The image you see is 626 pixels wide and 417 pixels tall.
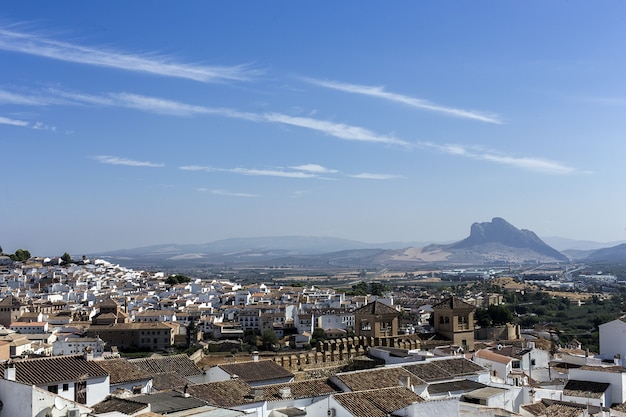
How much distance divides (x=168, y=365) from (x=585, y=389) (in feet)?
33.1

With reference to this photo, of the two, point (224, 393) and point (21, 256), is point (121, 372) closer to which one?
point (224, 393)

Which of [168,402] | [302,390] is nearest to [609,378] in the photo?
[302,390]

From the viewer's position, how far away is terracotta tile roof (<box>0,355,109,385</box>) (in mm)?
10875

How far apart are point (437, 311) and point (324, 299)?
38.7 metres

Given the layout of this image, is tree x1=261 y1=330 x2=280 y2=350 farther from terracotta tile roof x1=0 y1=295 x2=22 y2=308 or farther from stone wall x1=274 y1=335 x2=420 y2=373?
terracotta tile roof x1=0 y1=295 x2=22 y2=308

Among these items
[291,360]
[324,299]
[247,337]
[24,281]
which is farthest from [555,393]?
[24,281]

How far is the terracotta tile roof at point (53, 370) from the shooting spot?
1088cm

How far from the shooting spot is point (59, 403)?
978 cm

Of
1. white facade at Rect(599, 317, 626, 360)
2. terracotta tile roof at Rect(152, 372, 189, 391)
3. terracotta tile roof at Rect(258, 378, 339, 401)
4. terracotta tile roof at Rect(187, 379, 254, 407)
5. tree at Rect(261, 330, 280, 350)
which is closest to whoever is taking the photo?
terracotta tile roof at Rect(187, 379, 254, 407)

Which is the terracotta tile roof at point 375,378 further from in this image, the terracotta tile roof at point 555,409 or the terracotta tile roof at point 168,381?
the terracotta tile roof at point 168,381

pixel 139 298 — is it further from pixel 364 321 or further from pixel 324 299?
pixel 364 321

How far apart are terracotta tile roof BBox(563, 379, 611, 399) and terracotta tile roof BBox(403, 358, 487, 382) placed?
196 centimetres

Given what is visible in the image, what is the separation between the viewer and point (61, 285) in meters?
65.9

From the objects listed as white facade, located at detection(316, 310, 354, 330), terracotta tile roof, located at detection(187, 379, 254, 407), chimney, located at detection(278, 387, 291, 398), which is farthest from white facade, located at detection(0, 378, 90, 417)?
white facade, located at detection(316, 310, 354, 330)
